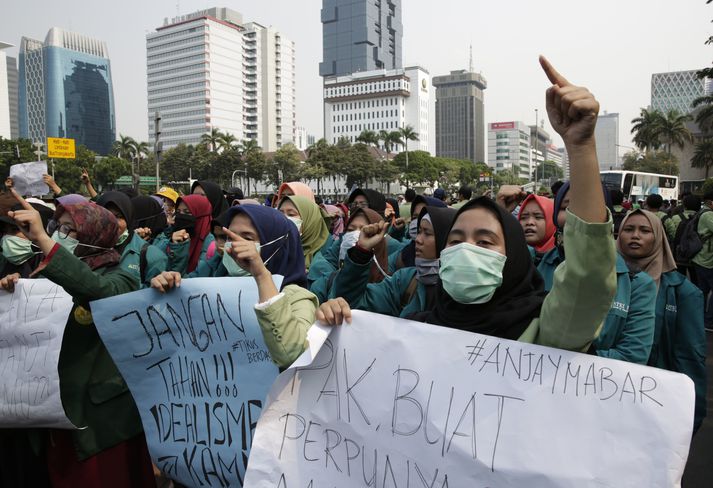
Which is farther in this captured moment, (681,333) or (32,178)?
(32,178)

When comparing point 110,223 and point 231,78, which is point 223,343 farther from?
point 231,78

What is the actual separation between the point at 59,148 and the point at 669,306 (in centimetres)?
4155

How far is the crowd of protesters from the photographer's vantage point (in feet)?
5.20

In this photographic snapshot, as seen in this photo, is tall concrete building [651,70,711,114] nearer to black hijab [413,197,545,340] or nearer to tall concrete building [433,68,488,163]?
tall concrete building [433,68,488,163]

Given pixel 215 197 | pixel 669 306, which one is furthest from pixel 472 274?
pixel 215 197

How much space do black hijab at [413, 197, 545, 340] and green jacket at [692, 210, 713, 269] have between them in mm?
7091

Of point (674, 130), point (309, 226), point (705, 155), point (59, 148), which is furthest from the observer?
point (674, 130)

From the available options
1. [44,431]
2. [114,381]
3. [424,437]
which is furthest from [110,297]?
[424,437]

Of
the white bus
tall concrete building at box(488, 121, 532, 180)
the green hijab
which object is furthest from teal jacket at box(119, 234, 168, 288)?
tall concrete building at box(488, 121, 532, 180)

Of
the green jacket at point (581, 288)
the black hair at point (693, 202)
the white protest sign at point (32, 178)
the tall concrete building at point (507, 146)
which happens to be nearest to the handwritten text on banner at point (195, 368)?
the green jacket at point (581, 288)

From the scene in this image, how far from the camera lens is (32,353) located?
2748 millimetres

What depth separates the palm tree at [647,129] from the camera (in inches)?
2396

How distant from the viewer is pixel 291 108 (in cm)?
14575

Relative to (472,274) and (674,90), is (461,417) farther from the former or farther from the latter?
(674,90)
